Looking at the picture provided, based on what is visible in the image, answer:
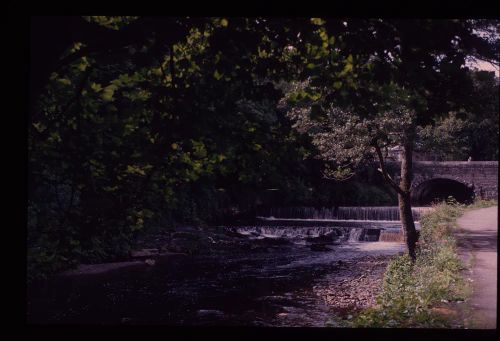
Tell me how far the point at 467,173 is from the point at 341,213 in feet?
24.2

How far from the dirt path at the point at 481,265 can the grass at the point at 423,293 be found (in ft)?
0.59

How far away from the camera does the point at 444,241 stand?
11352mm

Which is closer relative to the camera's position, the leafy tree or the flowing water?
the leafy tree

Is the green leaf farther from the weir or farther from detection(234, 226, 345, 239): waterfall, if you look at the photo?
detection(234, 226, 345, 239): waterfall

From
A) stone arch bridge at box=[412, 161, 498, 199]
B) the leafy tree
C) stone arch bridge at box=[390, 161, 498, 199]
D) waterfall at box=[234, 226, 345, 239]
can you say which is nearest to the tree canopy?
the leafy tree

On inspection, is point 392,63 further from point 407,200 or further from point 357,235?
point 357,235

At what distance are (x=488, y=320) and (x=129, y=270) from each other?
10.2 meters

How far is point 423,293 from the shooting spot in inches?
291

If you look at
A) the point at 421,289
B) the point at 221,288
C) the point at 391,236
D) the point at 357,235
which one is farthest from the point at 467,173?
the point at 421,289

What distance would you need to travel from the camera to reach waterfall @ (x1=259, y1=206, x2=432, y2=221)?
24359 mm

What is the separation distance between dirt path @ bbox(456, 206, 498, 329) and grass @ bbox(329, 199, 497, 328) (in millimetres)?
181

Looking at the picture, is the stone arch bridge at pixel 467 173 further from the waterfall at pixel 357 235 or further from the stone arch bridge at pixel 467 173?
the waterfall at pixel 357 235

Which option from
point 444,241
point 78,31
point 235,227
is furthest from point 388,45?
point 235,227

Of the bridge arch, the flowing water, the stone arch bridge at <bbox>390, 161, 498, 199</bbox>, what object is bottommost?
the flowing water
